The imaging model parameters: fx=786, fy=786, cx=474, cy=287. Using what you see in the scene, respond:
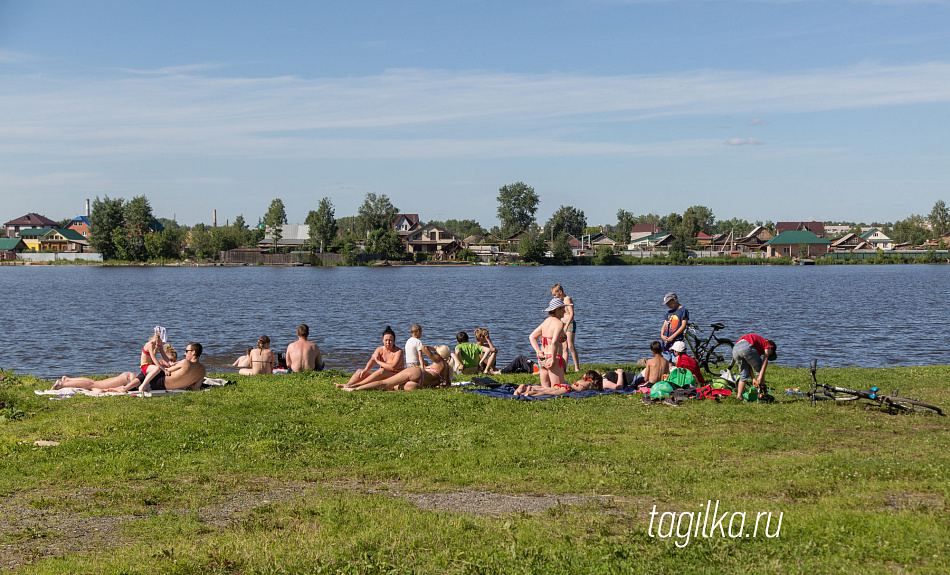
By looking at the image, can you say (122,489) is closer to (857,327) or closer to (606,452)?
(606,452)

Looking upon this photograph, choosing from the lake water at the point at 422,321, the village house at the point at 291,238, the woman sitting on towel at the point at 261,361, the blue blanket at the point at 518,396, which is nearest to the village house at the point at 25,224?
the village house at the point at 291,238

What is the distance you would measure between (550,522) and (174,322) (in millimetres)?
35710

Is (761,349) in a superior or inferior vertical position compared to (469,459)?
superior

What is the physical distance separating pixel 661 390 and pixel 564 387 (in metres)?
1.79

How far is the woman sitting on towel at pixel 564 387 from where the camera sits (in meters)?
14.0

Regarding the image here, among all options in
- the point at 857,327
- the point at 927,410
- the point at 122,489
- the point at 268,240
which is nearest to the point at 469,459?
the point at 122,489

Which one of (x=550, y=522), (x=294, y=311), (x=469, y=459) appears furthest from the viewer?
(x=294, y=311)

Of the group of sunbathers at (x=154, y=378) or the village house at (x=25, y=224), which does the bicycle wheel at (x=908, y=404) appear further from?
the village house at (x=25, y=224)

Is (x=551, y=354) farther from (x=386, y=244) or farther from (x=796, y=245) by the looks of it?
(x=796, y=245)

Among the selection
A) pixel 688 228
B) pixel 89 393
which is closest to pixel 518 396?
pixel 89 393

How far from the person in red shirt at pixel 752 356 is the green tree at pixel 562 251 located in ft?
482

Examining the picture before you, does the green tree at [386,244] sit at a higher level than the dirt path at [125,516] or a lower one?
higher

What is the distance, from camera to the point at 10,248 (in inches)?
6235

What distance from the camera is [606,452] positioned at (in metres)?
9.60
